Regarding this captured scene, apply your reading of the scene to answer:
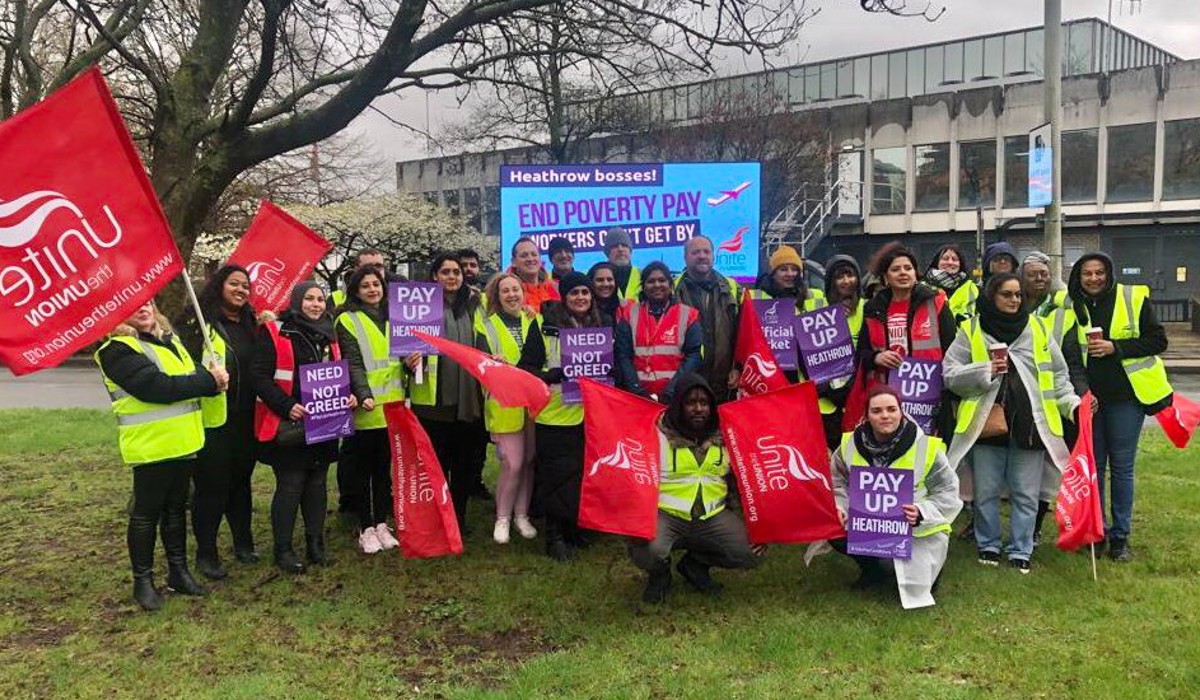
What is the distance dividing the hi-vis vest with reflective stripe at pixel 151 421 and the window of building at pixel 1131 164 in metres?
33.6

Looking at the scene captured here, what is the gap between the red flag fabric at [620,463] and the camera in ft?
15.1

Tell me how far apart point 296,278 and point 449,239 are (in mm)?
28718

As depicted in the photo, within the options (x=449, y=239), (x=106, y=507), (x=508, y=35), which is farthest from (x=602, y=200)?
(x=449, y=239)

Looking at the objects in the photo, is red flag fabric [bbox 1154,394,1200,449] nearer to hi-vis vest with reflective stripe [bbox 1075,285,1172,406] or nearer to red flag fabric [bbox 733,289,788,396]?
hi-vis vest with reflective stripe [bbox 1075,285,1172,406]

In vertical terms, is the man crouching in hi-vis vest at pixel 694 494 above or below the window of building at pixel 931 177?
below

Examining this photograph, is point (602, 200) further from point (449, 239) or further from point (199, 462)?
point (449, 239)

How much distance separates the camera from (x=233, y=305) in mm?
5305

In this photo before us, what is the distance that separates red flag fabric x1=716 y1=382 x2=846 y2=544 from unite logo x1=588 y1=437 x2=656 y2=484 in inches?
19.0

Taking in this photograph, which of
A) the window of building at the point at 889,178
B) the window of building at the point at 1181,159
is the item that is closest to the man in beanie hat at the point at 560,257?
the window of building at the point at 889,178

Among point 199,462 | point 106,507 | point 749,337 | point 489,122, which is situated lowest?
point 106,507

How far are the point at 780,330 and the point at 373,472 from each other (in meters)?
2.94

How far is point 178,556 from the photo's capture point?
16.6ft

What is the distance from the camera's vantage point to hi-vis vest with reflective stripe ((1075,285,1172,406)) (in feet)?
17.5

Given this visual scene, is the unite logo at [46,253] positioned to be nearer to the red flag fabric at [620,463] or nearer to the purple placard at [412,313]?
the purple placard at [412,313]
